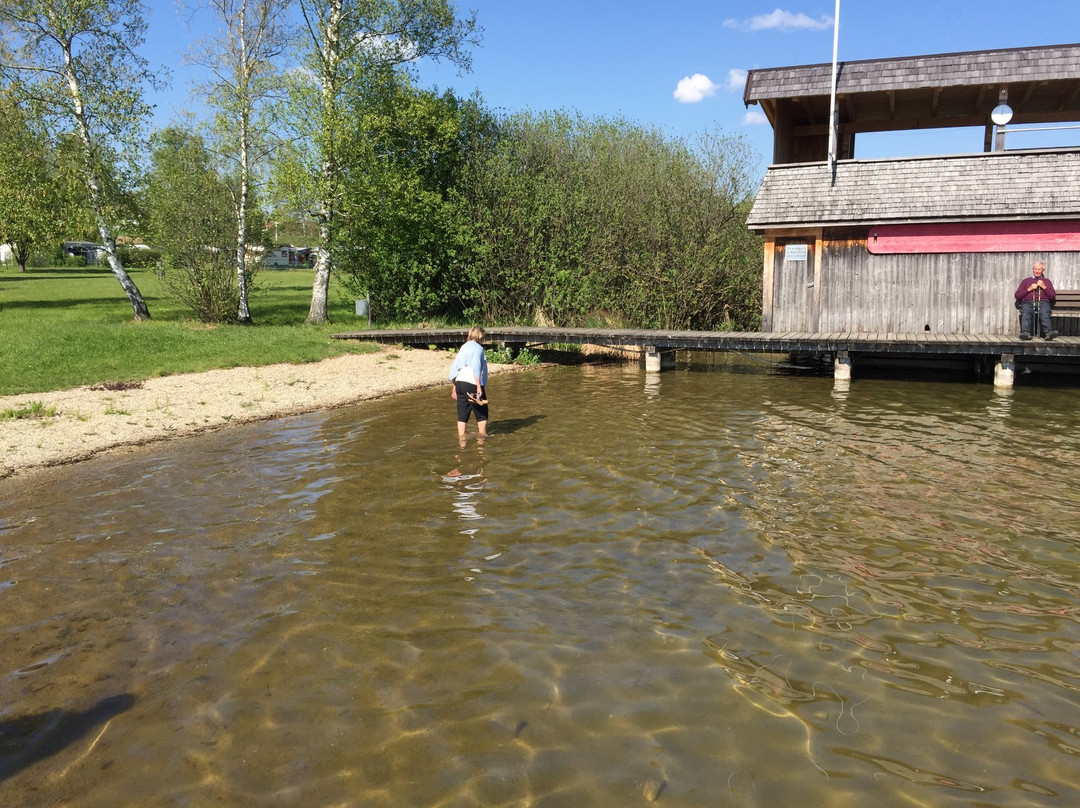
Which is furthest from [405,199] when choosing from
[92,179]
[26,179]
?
[26,179]

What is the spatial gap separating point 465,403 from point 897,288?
1275 centimetres

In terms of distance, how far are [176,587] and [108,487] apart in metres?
3.62

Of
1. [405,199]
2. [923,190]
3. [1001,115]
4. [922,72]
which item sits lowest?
[923,190]

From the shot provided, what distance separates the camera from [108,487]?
9.37 meters

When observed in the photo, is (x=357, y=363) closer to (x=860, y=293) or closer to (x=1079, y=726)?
(x=860, y=293)

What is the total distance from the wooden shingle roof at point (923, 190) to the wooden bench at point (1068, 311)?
5.71 feet

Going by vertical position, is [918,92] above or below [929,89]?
above

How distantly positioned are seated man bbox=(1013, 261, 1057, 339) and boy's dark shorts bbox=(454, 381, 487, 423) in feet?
41.5

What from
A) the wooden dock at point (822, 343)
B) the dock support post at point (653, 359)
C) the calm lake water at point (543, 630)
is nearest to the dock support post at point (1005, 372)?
the wooden dock at point (822, 343)

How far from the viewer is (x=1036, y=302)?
674 inches

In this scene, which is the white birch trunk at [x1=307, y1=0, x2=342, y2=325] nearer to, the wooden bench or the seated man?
the seated man

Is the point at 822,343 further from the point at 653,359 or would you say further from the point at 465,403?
the point at 465,403

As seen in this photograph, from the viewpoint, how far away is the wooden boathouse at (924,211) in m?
Answer: 17.9

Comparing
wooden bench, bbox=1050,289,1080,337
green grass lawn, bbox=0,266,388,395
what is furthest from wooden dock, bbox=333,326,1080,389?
green grass lawn, bbox=0,266,388,395
